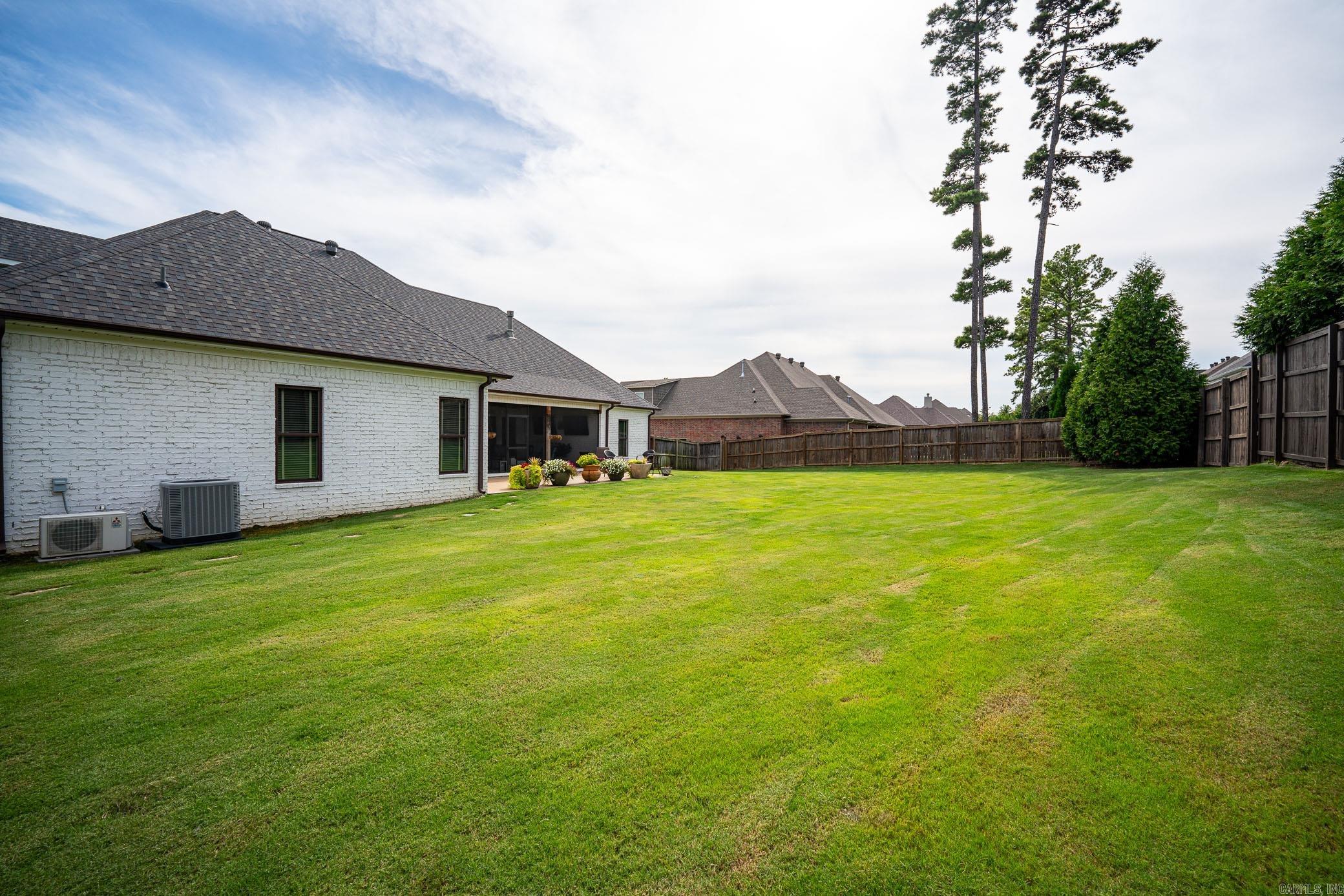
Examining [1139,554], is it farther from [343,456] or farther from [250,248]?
[250,248]

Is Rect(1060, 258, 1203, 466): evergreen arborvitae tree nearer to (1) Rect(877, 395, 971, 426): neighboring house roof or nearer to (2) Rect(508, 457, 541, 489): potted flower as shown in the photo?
(2) Rect(508, 457, 541, 489): potted flower

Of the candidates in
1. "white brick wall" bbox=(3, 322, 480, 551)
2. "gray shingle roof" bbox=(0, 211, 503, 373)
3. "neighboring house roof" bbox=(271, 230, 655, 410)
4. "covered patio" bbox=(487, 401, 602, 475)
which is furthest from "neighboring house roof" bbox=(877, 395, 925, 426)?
"white brick wall" bbox=(3, 322, 480, 551)

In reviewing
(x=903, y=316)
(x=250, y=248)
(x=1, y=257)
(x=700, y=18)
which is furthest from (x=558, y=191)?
(x=903, y=316)

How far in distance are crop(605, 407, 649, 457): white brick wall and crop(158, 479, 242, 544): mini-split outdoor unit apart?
577 inches

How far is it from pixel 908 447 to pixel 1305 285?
1191 cm

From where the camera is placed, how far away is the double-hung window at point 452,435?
12328mm

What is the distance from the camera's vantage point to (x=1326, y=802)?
6.86ft

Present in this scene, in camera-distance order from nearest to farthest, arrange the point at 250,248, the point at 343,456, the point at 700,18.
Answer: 1. the point at 700,18
2. the point at 343,456
3. the point at 250,248

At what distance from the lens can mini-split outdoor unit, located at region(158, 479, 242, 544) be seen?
7855 mm

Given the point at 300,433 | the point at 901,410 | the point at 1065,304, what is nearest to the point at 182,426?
the point at 300,433

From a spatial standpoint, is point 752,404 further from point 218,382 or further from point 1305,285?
point 218,382

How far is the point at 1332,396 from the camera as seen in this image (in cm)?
877

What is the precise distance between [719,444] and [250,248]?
753 inches

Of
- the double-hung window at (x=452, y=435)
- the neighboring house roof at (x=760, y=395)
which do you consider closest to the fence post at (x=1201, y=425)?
the double-hung window at (x=452, y=435)
